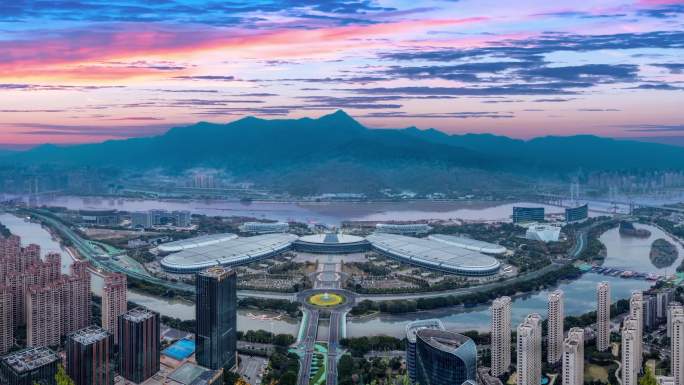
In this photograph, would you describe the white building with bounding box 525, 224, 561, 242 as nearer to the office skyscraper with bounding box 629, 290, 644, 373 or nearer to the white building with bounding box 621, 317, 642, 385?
the office skyscraper with bounding box 629, 290, 644, 373

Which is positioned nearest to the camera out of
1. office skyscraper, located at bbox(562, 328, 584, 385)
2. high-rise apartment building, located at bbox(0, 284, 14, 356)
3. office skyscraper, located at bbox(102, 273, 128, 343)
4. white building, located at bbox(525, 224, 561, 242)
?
office skyscraper, located at bbox(562, 328, 584, 385)

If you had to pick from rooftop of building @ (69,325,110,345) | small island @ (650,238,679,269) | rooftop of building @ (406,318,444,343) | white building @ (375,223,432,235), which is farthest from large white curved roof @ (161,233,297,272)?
small island @ (650,238,679,269)

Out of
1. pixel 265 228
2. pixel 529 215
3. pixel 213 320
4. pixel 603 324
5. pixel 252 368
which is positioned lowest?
pixel 252 368

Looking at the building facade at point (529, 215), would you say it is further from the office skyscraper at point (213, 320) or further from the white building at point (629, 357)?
the office skyscraper at point (213, 320)

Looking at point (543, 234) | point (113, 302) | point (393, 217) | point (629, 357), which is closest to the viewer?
point (629, 357)

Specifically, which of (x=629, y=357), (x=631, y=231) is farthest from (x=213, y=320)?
(x=631, y=231)

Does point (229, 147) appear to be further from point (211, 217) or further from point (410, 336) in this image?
point (410, 336)

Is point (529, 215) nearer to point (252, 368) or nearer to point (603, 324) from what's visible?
point (603, 324)
